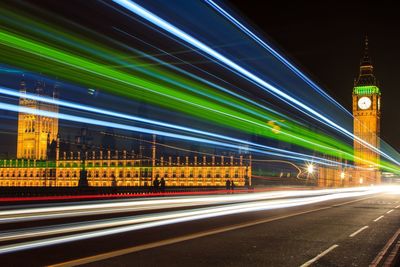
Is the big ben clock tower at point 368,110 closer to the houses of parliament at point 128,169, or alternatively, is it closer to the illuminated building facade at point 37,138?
the houses of parliament at point 128,169

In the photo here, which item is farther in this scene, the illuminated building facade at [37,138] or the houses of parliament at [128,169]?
the houses of parliament at [128,169]

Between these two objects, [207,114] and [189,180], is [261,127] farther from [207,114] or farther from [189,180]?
[189,180]

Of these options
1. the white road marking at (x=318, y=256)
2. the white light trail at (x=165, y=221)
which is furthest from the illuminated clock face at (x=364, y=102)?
the white road marking at (x=318, y=256)

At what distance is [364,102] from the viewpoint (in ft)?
500

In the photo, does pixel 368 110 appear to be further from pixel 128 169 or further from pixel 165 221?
pixel 165 221

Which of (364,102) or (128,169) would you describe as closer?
(128,169)

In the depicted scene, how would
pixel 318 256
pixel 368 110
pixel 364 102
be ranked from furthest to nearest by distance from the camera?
1. pixel 364 102
2. pixel 368 110
3. pixel 318 256

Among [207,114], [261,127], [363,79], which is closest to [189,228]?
[207,114]

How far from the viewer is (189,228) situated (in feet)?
48.4

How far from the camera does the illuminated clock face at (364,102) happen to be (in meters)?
151

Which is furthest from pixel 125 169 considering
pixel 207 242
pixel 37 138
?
pixel 207 242

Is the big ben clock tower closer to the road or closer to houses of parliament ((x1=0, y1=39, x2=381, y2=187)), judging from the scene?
houses of parliament ((x1=0, y1=39, x2=381, y2=187))

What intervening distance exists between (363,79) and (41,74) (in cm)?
16141

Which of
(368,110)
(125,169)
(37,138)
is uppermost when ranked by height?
(368,110)
